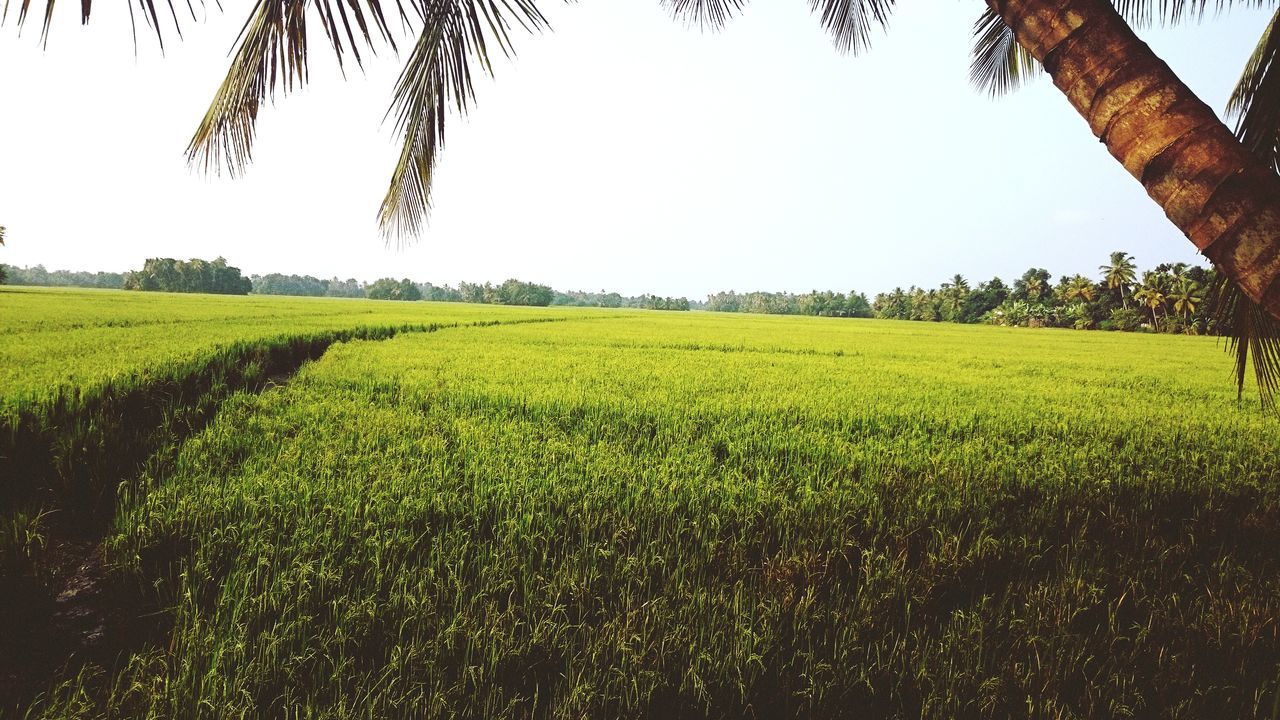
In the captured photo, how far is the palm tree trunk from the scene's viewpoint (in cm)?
94

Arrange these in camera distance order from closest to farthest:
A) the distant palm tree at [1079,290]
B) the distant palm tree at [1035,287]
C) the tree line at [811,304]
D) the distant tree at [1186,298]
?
the distant tree at [1186,298]
the distant palm tree at [1079,290]
the distant palm tree at [1035,287]
the tree line at [811,304]

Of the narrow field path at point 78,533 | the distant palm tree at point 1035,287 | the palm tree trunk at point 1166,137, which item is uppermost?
the distant palm tree at point 1035,287

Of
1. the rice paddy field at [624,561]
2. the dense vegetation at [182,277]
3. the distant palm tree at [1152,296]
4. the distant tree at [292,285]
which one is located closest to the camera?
the rice paddy field at [624,561]

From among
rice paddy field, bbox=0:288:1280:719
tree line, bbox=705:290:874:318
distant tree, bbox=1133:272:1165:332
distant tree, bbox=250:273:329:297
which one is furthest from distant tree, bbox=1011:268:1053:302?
distant tree, bbox=250:273:329:297

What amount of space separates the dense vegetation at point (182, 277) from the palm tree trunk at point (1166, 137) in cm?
9051

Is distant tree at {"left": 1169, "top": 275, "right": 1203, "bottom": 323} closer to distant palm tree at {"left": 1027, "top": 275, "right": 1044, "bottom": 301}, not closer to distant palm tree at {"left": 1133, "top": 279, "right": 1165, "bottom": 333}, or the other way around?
distant palm tree at {"left": 1133, "top": 279, "right": 1165, "bottom": 333}

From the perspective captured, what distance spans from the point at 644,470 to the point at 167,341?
31.0 feet

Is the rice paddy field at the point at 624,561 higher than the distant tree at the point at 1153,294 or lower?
lower

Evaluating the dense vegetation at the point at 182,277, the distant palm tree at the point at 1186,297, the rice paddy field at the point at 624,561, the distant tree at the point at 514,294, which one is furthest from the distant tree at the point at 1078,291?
the dense vegetation at the point at 182,277

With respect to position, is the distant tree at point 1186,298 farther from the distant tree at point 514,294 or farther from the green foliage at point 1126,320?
the distant tree at point 514,294

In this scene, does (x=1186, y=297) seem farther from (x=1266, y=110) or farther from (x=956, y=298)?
(x=1266, y=110)

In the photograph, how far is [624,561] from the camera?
2158mm

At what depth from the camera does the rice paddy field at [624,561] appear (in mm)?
1472

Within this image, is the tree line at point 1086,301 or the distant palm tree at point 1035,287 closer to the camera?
the tree line at point 1086,301
